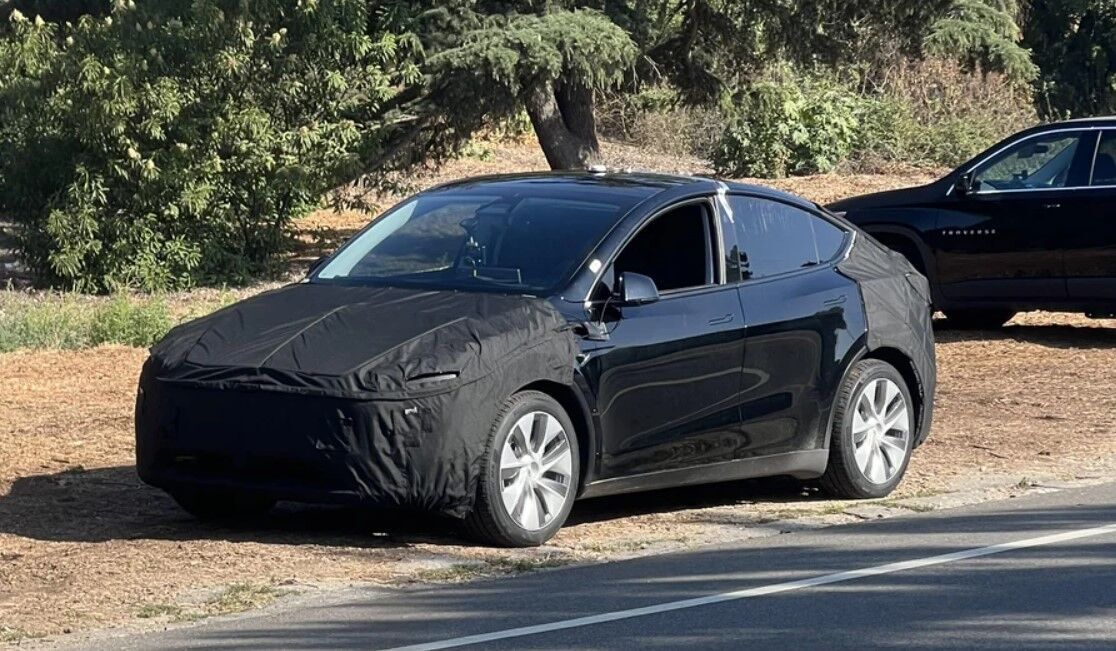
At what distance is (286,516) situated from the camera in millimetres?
9719

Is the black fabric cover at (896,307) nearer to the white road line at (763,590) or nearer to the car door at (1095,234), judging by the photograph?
the white road line at (763,590)

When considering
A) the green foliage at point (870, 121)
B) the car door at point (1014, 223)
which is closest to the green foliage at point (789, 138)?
the green foliage at point (870, 121)

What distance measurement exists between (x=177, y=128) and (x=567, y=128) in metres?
5.26

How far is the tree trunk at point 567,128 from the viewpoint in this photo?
78.8ft

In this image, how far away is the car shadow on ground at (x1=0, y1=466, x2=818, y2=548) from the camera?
29.8ft

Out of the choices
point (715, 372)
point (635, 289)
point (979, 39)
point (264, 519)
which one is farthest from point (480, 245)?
point (979, 39)

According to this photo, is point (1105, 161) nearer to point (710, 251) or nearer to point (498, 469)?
point (710, 251)

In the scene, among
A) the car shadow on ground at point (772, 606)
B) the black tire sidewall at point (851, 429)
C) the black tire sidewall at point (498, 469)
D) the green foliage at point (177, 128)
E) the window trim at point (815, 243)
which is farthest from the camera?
the green foliage at point (177, 128)

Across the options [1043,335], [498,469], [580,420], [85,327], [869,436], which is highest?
[580,420]

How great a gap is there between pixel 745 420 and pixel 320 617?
286 centimetres

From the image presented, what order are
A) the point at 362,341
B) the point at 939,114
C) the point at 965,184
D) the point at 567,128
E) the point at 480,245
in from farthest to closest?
1. the point at 939,114
2. the point at 567,128
3. the point at 965,184
4. the point at 480,245
5. the point at 362,341

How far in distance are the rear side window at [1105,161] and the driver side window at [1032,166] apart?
0.19 meters

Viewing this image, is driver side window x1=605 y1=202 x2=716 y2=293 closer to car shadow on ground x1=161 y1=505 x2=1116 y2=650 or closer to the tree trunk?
car shadow on ground x1=161 y1=505 x2=1116 y2=650

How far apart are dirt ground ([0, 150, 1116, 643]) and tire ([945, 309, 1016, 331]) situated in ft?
7.52
